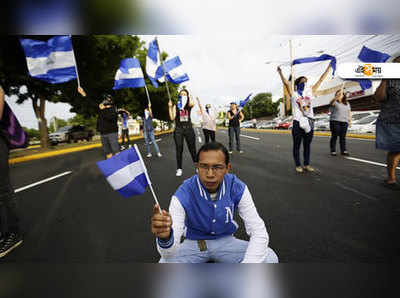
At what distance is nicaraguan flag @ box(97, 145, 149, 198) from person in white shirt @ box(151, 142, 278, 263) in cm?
27

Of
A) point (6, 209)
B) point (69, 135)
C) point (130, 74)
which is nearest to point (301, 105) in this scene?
point (130, 74)

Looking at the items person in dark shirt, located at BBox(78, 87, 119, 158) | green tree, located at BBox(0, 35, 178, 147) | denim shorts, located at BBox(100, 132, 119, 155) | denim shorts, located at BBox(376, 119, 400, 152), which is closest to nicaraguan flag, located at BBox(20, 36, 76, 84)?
green tree, located at BBox(0, 35, 178, 147)

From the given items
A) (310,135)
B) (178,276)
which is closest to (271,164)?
(310,135)

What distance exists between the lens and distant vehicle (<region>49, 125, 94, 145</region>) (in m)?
13.0

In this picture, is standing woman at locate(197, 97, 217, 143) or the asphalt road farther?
standing woman at locate(197, 97, 217, 143)

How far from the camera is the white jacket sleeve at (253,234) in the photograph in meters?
1.08

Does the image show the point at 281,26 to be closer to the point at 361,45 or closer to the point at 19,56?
the point at 361,45

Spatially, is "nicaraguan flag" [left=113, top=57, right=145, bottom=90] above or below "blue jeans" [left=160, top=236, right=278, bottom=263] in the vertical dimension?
above

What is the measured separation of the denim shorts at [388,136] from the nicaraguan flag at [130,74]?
257 centimetres

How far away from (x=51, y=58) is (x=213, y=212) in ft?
5.26

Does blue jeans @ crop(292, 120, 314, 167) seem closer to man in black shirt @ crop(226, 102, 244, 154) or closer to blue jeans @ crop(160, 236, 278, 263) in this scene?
blue jeans @ crop(160, 236, 278, 263)

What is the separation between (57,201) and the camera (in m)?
2.68

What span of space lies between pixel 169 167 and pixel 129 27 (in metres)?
3.36

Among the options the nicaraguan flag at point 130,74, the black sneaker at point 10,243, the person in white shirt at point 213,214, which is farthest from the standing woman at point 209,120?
the black sneaker at point 10,243
